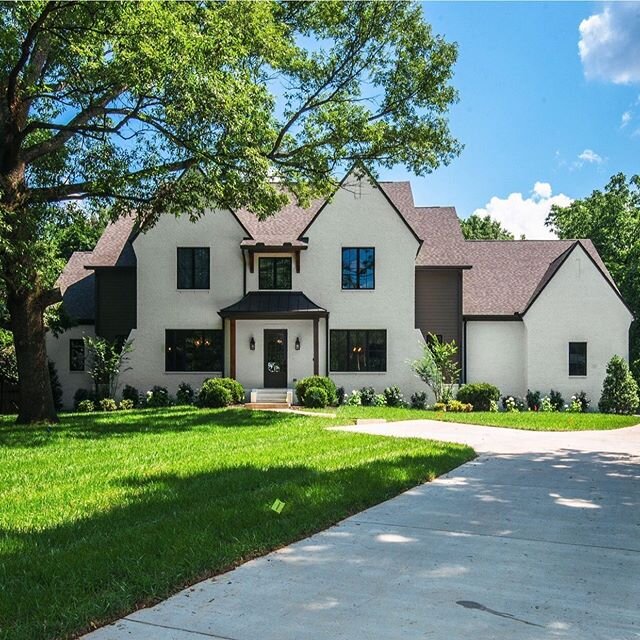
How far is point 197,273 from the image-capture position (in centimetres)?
2458

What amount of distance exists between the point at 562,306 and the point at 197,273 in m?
13.8

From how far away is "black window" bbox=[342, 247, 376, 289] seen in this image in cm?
2425

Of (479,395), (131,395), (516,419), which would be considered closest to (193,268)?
(131,395)

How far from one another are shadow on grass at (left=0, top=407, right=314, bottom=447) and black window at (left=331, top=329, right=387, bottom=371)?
5.39 metres

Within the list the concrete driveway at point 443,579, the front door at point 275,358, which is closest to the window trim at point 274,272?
the front door at point 275,358

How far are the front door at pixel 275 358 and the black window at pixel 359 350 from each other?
183 cm

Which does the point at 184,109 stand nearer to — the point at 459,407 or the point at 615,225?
the point at 459,407

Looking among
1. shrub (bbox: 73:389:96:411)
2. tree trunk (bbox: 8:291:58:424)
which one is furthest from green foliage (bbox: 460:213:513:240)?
tree trunk (bbox: 8:291:58:424)

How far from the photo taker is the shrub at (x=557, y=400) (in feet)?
78.3

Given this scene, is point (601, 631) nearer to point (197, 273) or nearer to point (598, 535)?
point (598, 535)

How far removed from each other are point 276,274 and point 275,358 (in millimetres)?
3167

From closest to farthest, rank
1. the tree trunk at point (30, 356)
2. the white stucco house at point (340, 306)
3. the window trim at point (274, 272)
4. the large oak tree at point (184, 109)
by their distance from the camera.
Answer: the large oak tree at point (184, 109) → the tree trunk at point (30, 356) → the white stucco house at point (340, 306) → the window trim at point (274, 272)

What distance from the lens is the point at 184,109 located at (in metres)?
13.6

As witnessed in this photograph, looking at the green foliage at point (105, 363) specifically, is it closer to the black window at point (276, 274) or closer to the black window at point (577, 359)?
the black window at point (276, 274)
